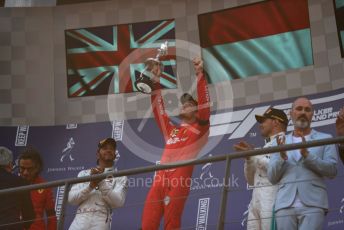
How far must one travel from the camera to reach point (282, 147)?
3451 mm

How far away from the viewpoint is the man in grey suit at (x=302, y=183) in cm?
363

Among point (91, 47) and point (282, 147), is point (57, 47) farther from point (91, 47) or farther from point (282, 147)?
point (282, 147)

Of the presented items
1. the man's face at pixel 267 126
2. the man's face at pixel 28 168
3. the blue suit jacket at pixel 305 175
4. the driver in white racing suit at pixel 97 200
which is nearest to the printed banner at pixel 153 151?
the man's face at pixel 267 126

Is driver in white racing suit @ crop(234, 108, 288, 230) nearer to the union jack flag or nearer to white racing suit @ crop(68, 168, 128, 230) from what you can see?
white racing suit @ crop(68, 168, 128, 230)

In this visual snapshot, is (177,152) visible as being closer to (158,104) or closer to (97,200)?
(158,104)

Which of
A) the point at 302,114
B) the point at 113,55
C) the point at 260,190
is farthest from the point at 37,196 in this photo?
the point at 113,55

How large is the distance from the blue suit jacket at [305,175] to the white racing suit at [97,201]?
93cm

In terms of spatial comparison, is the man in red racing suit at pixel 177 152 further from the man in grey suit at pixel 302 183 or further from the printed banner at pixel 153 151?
the man in grey suit at pixel 302 183

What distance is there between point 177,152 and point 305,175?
151 centimetres

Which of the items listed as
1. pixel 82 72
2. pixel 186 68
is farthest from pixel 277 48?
pixel 82 72

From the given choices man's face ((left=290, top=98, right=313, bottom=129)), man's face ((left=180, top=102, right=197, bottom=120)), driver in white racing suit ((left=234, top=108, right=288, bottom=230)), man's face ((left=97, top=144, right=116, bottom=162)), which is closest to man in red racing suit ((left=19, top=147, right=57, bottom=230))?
man's face ((left=97, top=144, right=116, bottom=162))

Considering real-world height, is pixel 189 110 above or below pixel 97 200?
above

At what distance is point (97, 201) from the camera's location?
168 inches

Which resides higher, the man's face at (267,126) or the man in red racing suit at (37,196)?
the man's face at (267,126)
